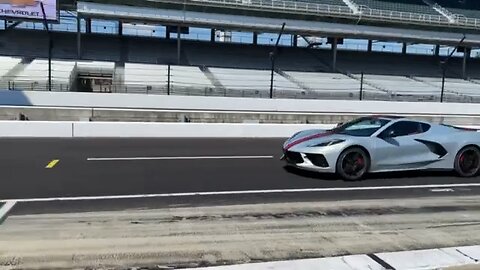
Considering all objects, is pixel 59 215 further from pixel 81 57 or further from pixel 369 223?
pixel 81 57

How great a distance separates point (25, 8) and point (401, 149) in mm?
32831

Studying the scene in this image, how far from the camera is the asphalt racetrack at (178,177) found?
25.5 ft

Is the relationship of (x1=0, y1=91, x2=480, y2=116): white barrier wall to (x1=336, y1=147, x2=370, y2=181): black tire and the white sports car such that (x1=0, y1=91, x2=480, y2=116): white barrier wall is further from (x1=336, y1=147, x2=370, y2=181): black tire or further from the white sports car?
(x1=336, y1=147, x2=370, y2=181): black tire

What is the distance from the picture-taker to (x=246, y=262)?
4684 mm

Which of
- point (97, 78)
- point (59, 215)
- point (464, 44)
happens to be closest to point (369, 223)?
point (59, 215)

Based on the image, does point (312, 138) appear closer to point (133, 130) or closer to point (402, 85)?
point (133, 130)

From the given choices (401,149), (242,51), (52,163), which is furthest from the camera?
(242,51)

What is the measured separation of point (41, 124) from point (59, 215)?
9979 mm

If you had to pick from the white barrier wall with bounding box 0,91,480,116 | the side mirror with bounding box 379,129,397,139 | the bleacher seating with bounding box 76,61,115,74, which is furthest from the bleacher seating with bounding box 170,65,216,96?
the side mirror with bounding box 379,129,397,139

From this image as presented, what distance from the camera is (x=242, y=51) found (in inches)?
1754

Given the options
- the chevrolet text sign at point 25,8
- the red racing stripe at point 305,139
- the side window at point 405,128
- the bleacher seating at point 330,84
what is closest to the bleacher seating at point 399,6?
the bleacher seating at point 330,84

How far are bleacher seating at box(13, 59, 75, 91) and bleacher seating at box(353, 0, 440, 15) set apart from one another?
1056 inches

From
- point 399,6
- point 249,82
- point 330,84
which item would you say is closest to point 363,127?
Answer: point 249,82

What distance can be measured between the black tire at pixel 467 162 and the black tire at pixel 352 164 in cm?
205
